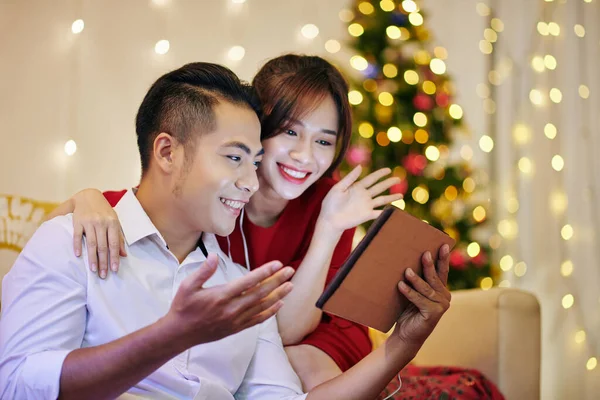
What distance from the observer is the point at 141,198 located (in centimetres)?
153

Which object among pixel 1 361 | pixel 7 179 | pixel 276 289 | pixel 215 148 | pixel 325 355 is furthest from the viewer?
pixel 7 179

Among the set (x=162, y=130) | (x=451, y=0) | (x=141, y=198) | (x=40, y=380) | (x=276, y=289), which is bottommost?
(x=40, y=380)

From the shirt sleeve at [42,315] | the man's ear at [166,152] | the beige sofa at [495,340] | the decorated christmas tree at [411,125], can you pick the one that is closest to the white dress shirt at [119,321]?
the shirt sleeve at [42,315]

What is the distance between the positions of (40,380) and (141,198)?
50cm

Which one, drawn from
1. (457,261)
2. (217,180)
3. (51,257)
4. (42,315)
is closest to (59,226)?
(51,257)

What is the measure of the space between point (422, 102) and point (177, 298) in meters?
2.70

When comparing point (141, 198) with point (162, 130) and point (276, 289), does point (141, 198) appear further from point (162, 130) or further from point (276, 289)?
point (276, 289)

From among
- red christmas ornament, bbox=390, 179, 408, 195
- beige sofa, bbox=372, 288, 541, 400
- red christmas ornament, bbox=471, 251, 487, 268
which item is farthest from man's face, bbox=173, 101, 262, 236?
red christmas ornament, bbox=471, 251, 487, 268

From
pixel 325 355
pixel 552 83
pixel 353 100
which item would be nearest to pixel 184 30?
pixel 353 100

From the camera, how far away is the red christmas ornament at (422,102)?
349 cm

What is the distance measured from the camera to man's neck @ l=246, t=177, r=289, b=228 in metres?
1.98

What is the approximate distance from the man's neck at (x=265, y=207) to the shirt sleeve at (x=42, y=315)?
71cm

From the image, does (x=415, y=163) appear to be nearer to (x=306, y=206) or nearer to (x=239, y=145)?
(x=306, y=206)

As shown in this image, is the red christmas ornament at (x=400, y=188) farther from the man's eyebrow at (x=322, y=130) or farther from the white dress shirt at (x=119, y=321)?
the white dress shirt at (x=119, y=321)
